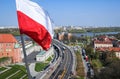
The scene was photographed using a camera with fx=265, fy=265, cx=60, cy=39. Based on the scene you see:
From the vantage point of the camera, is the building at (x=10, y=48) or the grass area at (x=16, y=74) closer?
the grass area at (x=16, y=74)

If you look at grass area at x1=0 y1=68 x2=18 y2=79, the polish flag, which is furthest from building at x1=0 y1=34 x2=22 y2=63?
the polish flag

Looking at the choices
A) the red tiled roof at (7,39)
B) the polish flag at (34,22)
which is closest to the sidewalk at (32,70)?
the red tiled roof at (7,39)

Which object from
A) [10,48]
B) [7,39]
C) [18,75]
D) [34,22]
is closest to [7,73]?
[18,75]

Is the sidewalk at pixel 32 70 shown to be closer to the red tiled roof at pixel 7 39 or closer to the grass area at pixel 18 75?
the grass area at pixel 18 75

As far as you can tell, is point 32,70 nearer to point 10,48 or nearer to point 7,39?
point 10,48

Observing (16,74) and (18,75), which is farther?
(16,74)
